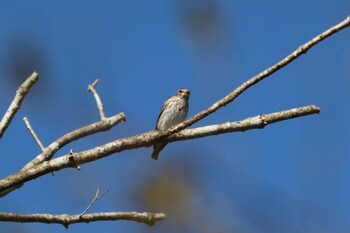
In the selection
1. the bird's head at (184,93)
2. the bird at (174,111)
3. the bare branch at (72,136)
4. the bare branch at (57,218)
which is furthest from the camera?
the bird's head at (184,93)

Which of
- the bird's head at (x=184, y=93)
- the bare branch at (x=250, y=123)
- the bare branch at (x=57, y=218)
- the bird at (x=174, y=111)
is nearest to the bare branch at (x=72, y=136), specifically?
the bare branch at (x=57, y=218)

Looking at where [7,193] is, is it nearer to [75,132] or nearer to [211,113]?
[75,132]

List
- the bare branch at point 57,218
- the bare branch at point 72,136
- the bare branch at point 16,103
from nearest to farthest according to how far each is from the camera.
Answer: the bare branch at point 57,218 < the bare branch at point 72,136 < the bare branch at point 16,103

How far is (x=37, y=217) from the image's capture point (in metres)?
3.67

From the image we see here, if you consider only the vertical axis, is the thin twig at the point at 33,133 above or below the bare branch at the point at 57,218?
above

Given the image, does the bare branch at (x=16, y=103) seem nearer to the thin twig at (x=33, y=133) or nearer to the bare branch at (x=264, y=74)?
the thin twig at (x=33, y=133)

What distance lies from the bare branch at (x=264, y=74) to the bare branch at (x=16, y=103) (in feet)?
3.63

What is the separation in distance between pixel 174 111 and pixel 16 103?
8.07 m

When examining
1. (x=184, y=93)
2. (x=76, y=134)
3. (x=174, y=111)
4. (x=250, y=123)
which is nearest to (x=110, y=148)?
(x=76, y=134)

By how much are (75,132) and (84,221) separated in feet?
2.10

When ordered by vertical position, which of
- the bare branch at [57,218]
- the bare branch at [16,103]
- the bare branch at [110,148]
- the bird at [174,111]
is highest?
the bird at [174,111]

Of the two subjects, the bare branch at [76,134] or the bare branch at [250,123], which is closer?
the bare branch at [250,123]

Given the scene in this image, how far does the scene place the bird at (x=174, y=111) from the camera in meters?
12.0

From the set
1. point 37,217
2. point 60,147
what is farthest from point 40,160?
point 37,217
